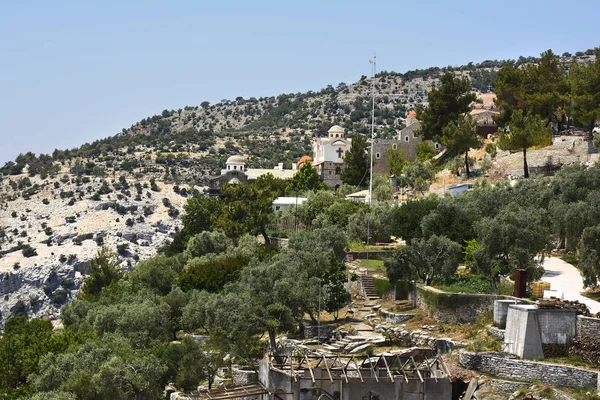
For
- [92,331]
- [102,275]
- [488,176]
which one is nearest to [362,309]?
[92,331]

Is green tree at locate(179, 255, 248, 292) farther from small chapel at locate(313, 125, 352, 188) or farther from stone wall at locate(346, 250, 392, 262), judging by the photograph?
small chapel at locate(313, 125, 352, 188)

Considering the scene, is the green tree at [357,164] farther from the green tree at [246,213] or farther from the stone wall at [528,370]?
the stone wall at [528,370]

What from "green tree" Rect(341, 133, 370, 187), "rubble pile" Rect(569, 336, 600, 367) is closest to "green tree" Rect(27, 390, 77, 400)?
"rubble pile" Rect(569, 336, 600, 367)

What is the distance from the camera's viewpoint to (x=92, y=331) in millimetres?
49875

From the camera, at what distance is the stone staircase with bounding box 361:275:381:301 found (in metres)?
47.4

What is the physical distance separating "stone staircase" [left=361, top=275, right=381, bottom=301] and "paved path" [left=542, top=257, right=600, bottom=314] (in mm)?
7940

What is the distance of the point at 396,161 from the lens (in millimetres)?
84562

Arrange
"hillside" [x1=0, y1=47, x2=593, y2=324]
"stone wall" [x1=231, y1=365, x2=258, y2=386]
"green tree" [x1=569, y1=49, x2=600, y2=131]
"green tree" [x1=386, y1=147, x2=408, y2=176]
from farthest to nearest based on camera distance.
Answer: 1. "hillside" [x1=0, y1=47, x2=593, y2=324]
2. "green tree" [x1=386, y1=147, x2=408, y2=176]
3. "green tree" [x1=569, y1=49, x2=600, y2=131]
4. "stone wall" [x1=231, y1=365, x2=258, y2=386]

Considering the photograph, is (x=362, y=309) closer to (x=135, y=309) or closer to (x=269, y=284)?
(x=269, y=284)

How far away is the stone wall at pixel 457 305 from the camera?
37.7 metres

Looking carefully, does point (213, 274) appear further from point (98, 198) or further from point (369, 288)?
point (98, 198)

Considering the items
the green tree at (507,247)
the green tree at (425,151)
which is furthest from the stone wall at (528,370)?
the green tree at (425,151)

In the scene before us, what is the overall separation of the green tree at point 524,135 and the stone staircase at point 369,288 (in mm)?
20842

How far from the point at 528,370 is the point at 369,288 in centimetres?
1613
